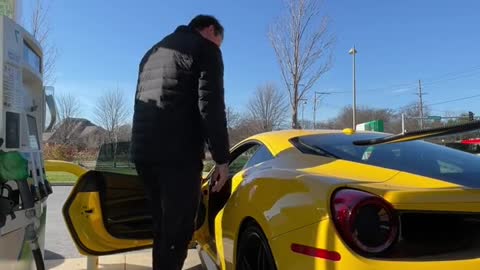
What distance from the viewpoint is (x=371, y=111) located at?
200 feet

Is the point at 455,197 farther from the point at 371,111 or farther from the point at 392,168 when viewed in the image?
the point at 371,111

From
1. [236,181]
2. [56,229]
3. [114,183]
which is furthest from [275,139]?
[56,229]

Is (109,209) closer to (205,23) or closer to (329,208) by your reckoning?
(205,23)

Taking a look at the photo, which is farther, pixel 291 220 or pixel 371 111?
pixel 371 111

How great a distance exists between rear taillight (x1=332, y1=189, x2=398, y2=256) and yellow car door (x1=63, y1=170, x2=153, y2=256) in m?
2.16

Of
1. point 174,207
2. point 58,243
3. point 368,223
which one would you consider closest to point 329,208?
point 368,223

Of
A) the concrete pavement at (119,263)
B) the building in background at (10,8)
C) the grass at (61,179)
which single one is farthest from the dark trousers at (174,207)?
the grass at (61,179)

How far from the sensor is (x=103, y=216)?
3824 mm

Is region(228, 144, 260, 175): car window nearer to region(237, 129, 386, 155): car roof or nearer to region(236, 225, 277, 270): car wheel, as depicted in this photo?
region(237, 129, 386, 155): car roof

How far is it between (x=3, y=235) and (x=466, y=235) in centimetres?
196

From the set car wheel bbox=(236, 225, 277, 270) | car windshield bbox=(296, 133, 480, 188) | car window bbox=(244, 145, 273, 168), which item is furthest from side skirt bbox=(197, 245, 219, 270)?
car windshield bbox=(296, 133, 480, 188)

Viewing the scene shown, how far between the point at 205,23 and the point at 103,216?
168 centimetres

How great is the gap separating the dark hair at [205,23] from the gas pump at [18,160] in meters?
0.98

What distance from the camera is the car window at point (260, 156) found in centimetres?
325
